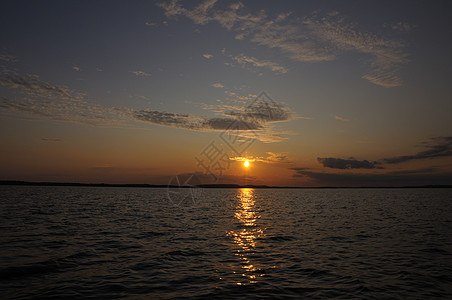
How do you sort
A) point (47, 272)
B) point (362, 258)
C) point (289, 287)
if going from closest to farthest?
point (289, 287) < point (47, 272) < point (362, 258)

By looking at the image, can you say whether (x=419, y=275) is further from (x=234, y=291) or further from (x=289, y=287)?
(x=234, y=291)

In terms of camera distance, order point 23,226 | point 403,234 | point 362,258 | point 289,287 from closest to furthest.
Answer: point 289,287
point 362,258
point 403,234
point 23,226

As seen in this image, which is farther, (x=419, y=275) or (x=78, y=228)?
(x=78, y=228)

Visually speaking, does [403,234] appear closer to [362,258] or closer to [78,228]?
[362,258]

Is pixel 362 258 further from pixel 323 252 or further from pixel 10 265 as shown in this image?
pixel 10 265

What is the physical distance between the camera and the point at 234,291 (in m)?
12.7

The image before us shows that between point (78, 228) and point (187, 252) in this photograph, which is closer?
point (187, 252)

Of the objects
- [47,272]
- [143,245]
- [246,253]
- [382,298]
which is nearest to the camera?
[382,298]

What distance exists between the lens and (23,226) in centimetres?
2986

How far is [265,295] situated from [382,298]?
487cm

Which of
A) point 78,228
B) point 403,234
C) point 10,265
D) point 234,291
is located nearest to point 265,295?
point 234,291

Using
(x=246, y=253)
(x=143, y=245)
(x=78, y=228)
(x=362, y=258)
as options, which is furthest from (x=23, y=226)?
(x=362, y=258)

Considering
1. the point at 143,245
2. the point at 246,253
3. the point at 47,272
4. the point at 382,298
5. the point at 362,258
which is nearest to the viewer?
the point at 382,298

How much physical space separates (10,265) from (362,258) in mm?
20854
